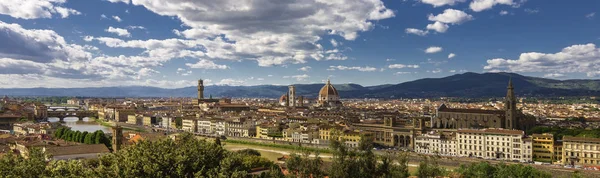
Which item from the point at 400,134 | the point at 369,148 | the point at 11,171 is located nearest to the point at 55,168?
the point at 11,171

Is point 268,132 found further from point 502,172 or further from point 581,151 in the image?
point 502,172

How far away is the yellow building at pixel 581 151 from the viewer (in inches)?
1446

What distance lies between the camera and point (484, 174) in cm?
2780

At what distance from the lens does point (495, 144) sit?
4184 cm

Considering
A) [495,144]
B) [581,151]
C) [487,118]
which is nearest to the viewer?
[581,151]

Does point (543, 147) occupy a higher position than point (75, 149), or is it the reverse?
point (75, 149)

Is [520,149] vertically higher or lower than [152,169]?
lower

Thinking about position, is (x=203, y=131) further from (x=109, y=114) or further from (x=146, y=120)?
(x=109, y=114)

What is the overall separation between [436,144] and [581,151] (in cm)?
1196

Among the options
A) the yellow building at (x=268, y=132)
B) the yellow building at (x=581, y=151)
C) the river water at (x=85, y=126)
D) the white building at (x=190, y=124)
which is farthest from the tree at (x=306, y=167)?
the river water at (x=85, y=126)

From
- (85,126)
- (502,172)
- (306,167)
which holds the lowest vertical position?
(85,126)

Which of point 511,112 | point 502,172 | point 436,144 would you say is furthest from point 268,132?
point 502,172

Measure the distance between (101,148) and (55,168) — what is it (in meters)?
18.5

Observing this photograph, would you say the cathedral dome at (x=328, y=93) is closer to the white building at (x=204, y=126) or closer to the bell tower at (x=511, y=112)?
the white building at (x=204, y=126)
